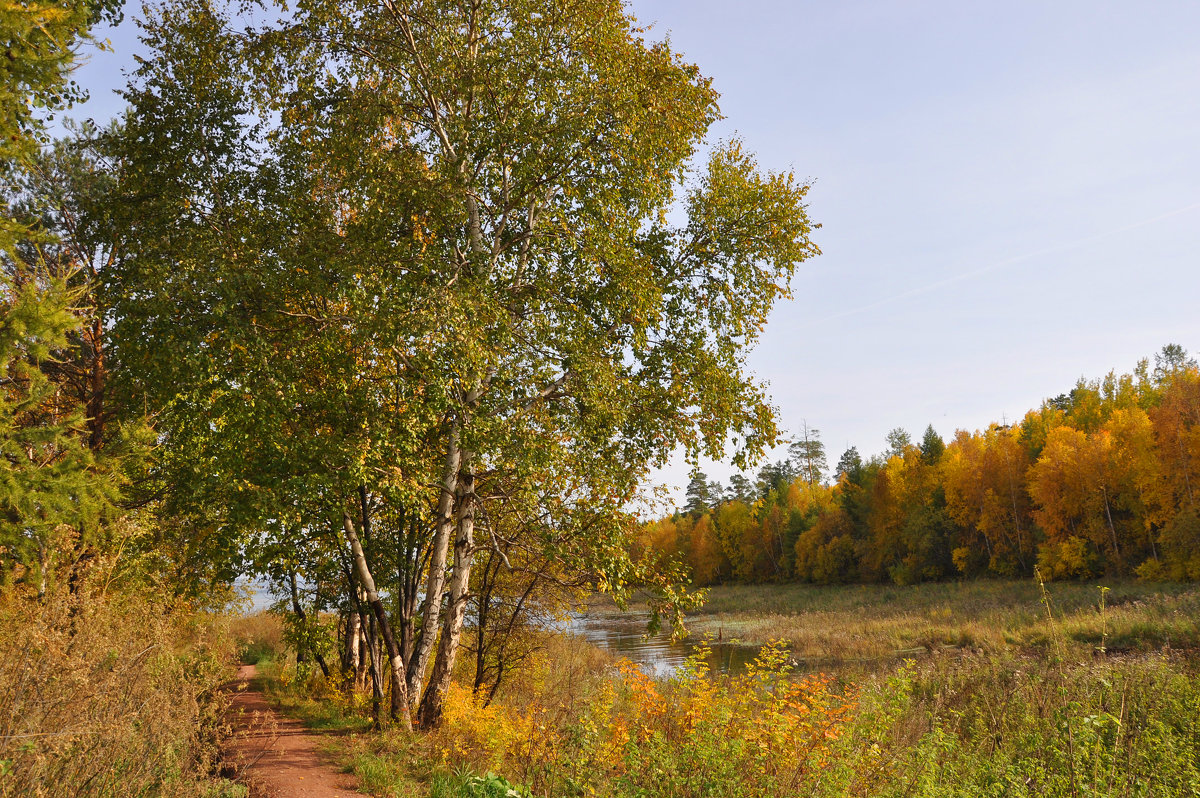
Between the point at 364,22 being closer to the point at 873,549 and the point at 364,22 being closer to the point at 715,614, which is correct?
the point at 715,614

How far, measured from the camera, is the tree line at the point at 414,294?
799 centimetres

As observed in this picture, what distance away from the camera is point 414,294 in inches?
320

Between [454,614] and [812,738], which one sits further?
[454,614]

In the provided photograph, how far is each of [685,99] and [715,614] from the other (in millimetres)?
39629

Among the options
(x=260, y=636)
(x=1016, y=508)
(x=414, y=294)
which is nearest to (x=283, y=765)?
(x=414, y=294)

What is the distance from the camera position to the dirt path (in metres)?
6.76

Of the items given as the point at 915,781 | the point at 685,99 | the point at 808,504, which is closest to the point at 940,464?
the point at 808,504

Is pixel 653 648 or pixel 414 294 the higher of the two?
pixel 414 294

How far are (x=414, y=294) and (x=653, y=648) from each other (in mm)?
22517

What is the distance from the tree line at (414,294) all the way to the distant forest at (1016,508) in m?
20.8

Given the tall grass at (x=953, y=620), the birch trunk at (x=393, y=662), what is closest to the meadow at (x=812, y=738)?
the birch trunk at (x=393, y=662)

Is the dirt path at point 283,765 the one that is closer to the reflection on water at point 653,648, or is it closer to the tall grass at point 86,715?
the tall grass at point 86,715

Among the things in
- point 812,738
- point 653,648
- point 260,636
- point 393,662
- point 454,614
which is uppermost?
point 454,614

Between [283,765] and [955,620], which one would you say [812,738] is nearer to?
[283,765]
